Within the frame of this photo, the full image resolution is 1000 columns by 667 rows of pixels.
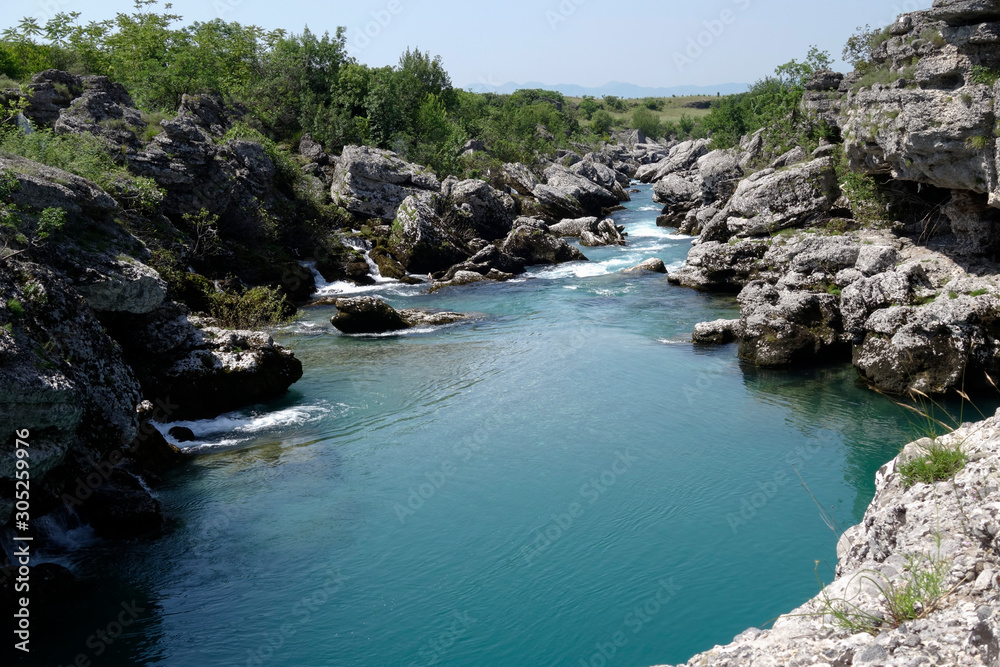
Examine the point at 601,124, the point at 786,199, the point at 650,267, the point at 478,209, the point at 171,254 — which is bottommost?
the point at 650,267

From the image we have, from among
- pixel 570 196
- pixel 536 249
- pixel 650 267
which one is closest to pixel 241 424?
pixel 650 267

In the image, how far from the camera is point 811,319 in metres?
21.7

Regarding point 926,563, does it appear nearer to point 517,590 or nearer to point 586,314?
point 517,590

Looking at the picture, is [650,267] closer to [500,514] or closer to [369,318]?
[369,318]

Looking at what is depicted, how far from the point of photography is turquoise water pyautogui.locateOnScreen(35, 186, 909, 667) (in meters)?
10.4

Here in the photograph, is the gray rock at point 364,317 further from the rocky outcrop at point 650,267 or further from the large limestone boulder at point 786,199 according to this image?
the large limestone boulder at point 786,199

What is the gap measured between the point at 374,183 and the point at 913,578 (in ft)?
136

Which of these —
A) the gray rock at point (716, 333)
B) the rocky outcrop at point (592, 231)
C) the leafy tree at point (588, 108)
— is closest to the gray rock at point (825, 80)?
the rocky outcrop at point (592, 231)

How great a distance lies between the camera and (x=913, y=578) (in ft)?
15.4

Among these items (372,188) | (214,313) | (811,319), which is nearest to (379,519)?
(214,313)

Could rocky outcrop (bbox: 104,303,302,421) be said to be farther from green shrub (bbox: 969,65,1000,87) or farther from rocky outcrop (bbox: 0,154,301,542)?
green shrub (bbox: 969,65,1000,87)

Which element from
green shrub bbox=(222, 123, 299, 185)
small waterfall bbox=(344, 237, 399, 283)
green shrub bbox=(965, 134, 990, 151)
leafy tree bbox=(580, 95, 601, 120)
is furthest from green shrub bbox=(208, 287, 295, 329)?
leafy tree bbox=(580, 95, 601, 120)

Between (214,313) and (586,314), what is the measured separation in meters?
14.7

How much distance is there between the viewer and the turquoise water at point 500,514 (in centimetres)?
1044
